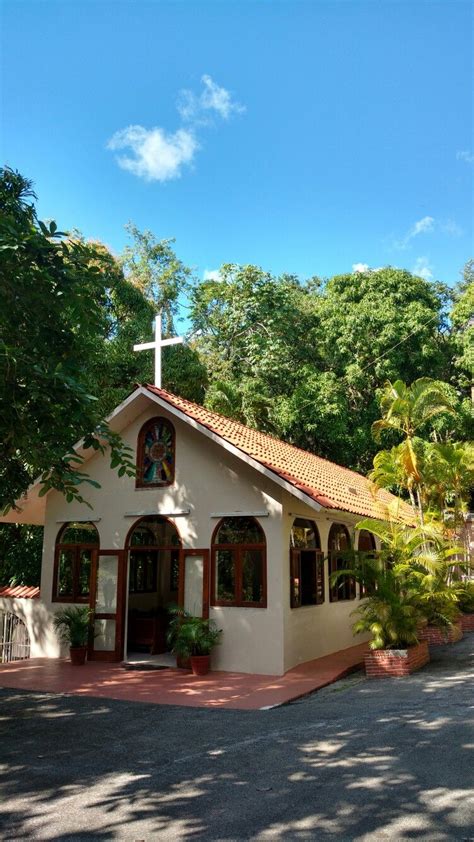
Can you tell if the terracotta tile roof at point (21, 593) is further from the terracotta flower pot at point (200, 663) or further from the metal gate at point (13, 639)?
the terracotta flower pot at point (200, 663)

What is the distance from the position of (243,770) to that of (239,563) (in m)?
5.71

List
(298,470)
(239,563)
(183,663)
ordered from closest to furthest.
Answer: (239,563) < (183,663) < (298,470)

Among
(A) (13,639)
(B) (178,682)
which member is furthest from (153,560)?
(B) (178,682)

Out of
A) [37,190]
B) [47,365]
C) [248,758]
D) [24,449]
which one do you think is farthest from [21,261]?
[248,758]

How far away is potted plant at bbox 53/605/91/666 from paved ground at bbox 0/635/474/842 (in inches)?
134

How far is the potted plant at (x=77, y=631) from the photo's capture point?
12305 millimetres

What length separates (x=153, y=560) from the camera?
15.1 meters

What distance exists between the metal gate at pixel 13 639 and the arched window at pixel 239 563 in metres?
5.40

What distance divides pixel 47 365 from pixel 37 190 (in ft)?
15.5

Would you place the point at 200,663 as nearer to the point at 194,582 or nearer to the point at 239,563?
the point at 194,582

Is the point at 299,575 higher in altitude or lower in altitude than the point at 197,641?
higher

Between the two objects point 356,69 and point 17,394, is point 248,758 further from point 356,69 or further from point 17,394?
point 356,69

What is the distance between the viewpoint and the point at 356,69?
11516 mm

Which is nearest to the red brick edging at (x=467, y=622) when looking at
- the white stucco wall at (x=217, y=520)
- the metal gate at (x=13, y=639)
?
the white stucco wall at (x=217, y=520)
